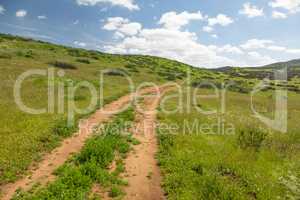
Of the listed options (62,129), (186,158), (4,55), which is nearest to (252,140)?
(186,158)

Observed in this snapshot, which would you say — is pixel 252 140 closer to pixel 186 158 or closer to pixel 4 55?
pixel 186 158

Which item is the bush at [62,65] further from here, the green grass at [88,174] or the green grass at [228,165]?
the green grass at [88,174]

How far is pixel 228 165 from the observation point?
14188mm

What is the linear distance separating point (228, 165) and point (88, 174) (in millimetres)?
6380

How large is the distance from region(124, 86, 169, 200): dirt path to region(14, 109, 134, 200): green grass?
419 millimetres

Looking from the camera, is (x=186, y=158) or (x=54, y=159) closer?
(x=54, y=159)

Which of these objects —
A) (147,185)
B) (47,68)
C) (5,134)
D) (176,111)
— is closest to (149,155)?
(147,185)

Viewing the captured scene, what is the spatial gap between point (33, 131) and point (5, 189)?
252 inches

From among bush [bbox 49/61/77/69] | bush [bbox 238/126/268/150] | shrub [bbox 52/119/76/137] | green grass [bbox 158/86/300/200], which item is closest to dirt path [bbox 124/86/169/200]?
green grass [bbox 158/86/300/200]

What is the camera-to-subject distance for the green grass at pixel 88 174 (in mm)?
10625

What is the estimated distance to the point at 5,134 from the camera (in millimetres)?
16562

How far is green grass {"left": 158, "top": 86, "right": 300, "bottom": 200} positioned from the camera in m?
11.7

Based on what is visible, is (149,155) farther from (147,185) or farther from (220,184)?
(220,184)

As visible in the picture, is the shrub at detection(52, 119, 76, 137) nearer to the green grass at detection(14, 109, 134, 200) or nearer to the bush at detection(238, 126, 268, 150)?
the green grass at detection(14, 109, 134, 200)
